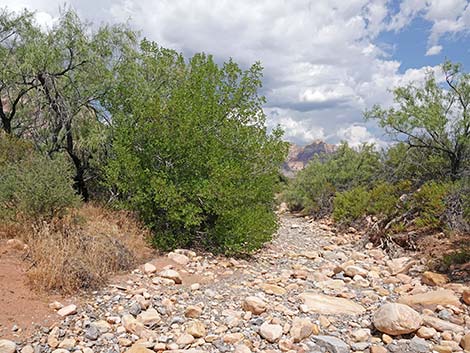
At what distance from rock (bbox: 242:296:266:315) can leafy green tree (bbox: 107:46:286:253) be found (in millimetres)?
3024

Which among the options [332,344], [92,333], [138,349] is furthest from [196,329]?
[332,344]

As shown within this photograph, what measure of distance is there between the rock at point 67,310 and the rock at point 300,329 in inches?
116

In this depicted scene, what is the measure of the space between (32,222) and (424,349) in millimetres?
6945

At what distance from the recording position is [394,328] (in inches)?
210

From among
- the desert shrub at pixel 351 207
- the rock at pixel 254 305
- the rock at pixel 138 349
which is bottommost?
the rock at pixel 138 349

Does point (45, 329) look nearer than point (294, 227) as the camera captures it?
Yes

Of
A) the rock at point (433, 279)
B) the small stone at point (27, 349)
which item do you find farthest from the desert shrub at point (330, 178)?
the small stone at point (27, 349)

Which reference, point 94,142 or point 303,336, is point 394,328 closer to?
point 303,336

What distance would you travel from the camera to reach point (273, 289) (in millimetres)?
7125

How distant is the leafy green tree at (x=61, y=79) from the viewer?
444 inches

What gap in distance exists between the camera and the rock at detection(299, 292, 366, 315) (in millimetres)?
6214

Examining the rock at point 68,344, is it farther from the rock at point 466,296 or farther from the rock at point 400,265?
the rock at point 400,265

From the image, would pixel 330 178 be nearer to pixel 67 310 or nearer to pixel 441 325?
pixel 441 325

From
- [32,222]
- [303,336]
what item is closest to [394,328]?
[303,336]
